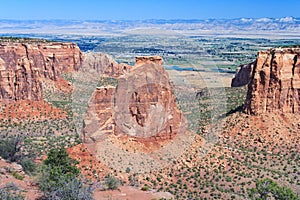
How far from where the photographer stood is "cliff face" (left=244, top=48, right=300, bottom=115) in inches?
1481

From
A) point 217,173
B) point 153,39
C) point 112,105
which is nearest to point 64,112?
point 112,105

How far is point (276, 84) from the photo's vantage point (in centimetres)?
3769

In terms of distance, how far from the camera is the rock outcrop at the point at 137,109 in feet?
91.8

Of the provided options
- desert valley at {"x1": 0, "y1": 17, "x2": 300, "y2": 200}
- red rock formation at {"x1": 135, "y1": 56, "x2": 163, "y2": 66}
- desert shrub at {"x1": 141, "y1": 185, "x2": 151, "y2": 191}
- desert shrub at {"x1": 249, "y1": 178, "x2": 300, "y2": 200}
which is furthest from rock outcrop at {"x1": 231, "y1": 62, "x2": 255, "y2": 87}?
desert shrub at {"x1": 249, "y1": 178, "x2": 300, "y2": 200}

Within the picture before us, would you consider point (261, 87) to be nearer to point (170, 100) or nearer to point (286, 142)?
point (286, 142)

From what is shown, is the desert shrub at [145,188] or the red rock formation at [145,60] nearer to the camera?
the desert shrub at [145,188]

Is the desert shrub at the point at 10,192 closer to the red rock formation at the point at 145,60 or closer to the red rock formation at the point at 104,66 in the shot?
the red rock formation at the point at 145,60

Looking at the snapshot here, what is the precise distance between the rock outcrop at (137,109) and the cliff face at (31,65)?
21.1 metres

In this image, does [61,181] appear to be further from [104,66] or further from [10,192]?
[104,66]

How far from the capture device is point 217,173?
29875mm

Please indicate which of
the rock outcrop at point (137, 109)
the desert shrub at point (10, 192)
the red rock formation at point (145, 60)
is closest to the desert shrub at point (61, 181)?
the desert shrub at point (10, 192)

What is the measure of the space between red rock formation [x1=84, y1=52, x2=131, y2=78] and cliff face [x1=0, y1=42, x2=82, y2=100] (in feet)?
13.0

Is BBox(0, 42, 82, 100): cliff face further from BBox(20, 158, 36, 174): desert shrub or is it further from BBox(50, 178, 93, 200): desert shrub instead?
BBox(50, 178, 93, 200): desert shrub

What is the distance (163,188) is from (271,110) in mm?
15417
